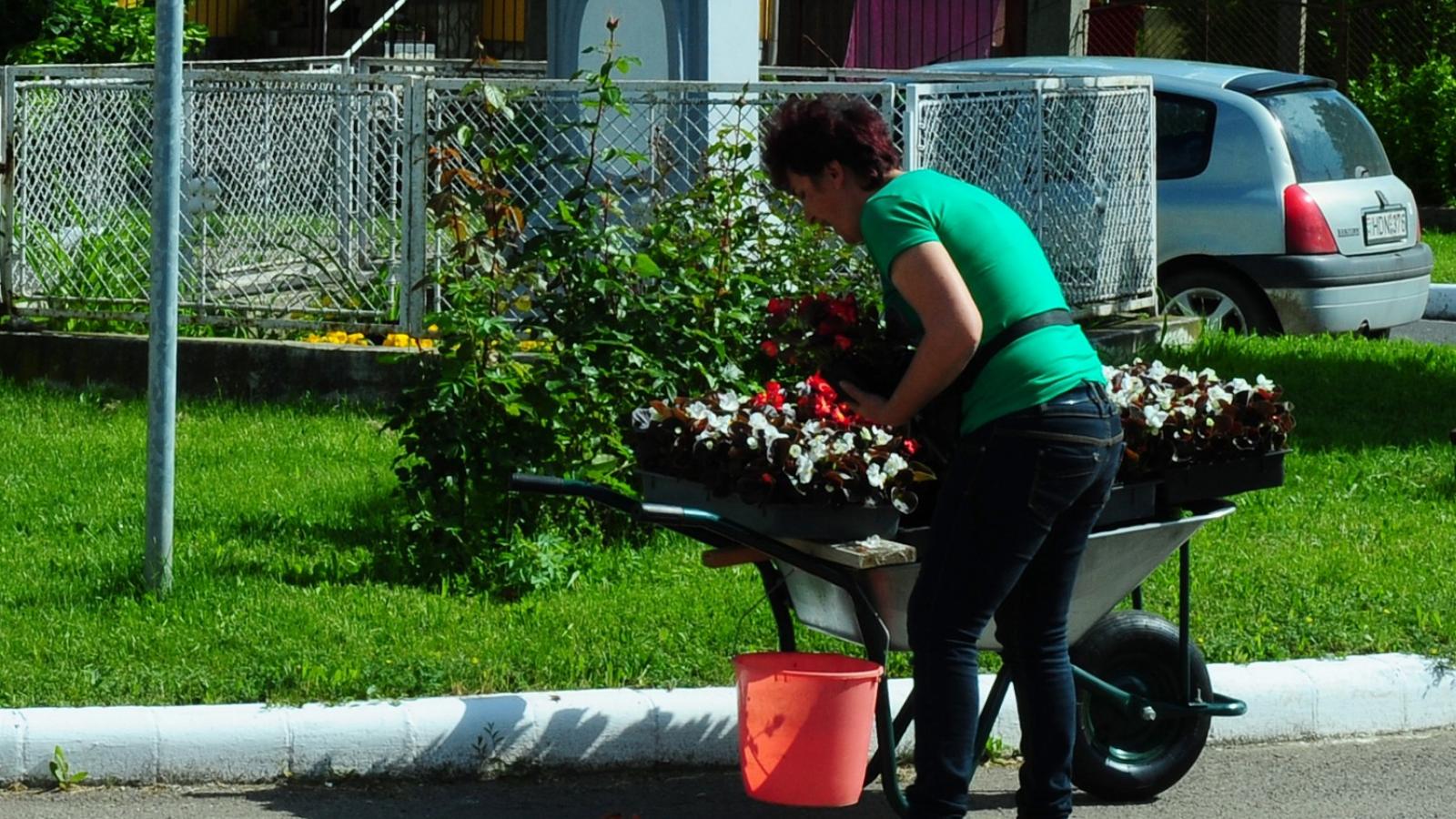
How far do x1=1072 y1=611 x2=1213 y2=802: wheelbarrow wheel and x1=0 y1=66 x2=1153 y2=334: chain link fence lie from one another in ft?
12.7

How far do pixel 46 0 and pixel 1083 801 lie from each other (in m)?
12.7

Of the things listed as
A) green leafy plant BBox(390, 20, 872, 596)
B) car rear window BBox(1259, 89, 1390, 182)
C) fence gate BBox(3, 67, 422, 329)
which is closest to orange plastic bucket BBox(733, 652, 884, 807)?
green leafy plant BBox(390, 20, 872, 596)

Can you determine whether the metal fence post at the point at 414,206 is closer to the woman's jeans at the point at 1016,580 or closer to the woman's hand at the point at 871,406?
the woman's hand at the point at 871,406

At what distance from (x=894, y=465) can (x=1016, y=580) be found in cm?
40

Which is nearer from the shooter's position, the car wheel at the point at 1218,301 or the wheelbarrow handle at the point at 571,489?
the wheelbarrow handle at the point at 571,489

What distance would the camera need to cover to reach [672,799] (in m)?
4.88

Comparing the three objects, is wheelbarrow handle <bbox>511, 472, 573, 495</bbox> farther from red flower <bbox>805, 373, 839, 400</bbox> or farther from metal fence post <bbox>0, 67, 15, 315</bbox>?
metal fence post <bbox>0, 67, 15, 315</bbox>

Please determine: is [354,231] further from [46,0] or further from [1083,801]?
[46,0]

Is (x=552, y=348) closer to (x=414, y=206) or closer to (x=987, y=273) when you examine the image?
(x=414, y=206)

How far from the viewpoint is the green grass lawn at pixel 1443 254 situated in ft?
47.2

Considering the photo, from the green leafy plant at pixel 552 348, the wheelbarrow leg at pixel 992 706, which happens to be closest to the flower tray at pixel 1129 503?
the wheelbarrow leg at pixel 992 706

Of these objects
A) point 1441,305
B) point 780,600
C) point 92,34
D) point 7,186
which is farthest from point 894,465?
point 92,34

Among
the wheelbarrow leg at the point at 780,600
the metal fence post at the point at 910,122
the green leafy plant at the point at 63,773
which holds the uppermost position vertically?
the metal fence post at the point at 910,122

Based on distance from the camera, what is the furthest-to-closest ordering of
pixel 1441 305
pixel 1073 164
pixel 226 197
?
pixel 1441 305 → pixel 1073 164 → pixel 226 197
